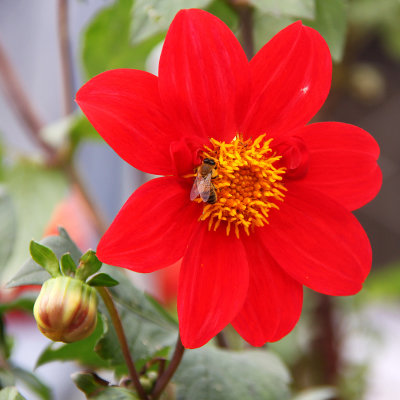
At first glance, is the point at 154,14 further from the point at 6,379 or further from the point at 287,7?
the point at 6,379

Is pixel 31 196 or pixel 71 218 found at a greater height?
pixel 31 196

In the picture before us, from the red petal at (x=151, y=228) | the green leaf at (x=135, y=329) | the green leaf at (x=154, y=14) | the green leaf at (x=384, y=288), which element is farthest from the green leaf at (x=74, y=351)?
Answer: the green leaf at (x=384, y=288)

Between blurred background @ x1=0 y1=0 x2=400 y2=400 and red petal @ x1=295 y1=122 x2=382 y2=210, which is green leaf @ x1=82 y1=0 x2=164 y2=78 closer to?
blurred background @ x1=0 y1=0 x2=400 y2=400

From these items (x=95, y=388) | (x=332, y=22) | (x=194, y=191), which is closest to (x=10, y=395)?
(x=95, y=388)

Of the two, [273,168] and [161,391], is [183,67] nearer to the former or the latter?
[273,168]

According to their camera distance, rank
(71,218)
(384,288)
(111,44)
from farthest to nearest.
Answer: (384,288) < (71,218) < (111,44)

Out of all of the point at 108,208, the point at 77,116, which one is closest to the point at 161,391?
the point at 77,116

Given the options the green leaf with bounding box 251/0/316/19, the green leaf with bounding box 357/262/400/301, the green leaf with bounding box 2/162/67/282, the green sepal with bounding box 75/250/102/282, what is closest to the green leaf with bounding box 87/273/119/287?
the green sepal with bounding box 75/250/102/282
